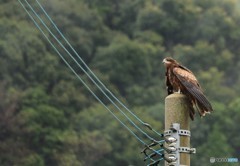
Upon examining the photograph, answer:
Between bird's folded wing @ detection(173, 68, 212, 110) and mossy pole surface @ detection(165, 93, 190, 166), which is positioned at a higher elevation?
bird's folded wing @ detection(173, 68, 212, 110)

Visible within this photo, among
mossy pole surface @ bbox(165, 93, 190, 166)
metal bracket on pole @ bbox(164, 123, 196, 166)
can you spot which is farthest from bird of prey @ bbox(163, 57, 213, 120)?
metal bracket on pole @ bbox(164, 123, 196, 166)

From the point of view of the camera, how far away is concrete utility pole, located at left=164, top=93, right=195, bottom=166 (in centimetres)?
589

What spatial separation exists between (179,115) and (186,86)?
634mm

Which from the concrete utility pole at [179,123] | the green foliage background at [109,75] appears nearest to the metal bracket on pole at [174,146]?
the concrete utility pole at [179,123]

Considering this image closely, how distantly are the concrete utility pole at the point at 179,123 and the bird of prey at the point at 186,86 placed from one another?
0.43 feet

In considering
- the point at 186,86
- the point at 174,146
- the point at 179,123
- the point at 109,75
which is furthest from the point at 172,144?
the point at 109,75

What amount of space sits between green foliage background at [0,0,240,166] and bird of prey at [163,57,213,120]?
35302 millimetres

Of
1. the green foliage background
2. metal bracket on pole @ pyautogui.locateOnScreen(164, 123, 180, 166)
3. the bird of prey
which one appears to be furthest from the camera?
the green foliage background

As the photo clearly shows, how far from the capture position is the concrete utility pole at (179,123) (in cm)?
589

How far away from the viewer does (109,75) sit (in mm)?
62000

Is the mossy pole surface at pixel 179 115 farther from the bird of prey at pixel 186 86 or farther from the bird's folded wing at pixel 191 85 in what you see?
the bird's folded wing at pixel 191 85

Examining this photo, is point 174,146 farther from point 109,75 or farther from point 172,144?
point 109,75

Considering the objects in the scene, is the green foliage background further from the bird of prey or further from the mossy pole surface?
the mossy pole surface

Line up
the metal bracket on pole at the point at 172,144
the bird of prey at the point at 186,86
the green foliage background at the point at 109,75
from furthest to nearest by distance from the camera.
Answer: the green foliage background at the point at 109,75
the bird of prey at the point at 186,86
the metal bracket on pole at the point at 172,144
